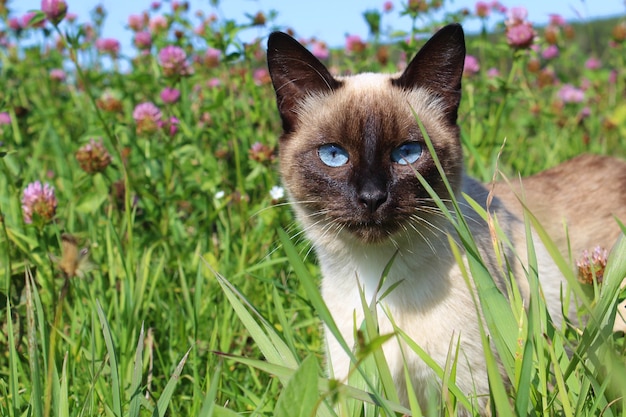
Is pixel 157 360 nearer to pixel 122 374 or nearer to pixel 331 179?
pixel 122 374

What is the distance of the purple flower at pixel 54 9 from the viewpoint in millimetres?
2596

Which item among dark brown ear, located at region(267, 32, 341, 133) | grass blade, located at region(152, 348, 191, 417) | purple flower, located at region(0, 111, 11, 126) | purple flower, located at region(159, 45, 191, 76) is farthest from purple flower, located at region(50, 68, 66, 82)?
grass blade, located at region(152, 348, 191, 417)

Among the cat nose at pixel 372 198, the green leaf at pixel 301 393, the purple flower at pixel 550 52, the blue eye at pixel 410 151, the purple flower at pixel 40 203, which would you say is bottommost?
the green leaf at pixel 301 393

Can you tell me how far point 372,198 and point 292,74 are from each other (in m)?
0.64

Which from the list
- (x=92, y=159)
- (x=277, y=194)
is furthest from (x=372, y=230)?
(x=92, y=159)

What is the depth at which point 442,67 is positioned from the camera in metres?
2.07

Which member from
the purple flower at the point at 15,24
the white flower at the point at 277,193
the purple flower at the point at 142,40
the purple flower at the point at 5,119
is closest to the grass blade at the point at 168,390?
the white flower at the point at 277,193

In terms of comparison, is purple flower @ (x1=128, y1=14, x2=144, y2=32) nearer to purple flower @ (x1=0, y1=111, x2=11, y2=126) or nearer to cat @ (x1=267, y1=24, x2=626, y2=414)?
purple flower @ (x1=0, y1=111, x2=11, y2=126)

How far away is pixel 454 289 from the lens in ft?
6.40

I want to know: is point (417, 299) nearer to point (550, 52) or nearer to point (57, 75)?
point (550, 52)

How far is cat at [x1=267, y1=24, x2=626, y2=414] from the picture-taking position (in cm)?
189

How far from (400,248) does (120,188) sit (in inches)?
59.8

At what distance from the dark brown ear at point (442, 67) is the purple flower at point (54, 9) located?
1406mm

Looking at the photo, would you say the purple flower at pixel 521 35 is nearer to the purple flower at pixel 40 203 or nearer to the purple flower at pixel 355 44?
the purple flower at pixel 355 44
